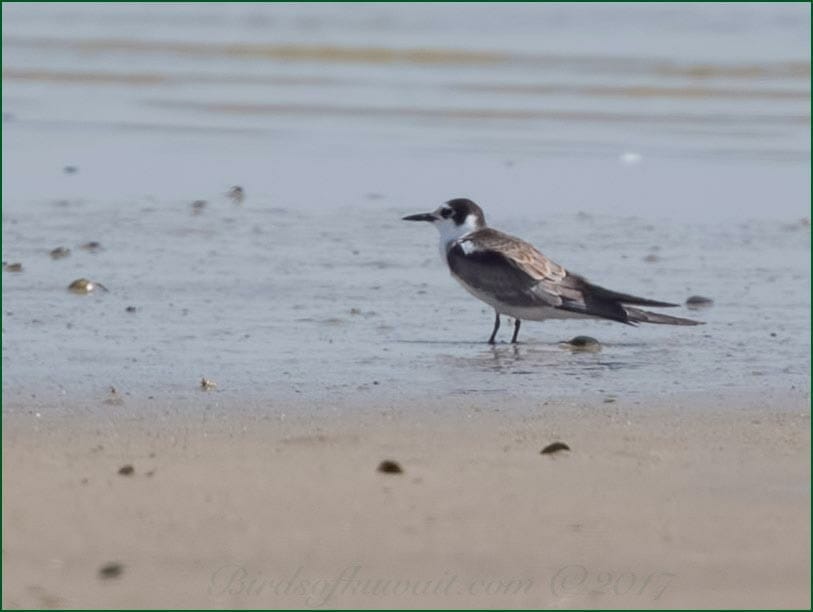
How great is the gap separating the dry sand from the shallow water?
58cm

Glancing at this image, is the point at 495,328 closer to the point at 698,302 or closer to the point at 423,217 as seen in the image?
the point at 698,302

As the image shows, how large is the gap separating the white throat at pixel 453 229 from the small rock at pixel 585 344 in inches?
47.2

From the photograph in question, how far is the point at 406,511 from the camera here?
15.4 ft

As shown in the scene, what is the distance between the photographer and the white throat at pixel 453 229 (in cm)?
856

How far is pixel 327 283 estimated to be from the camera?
26.7 feet

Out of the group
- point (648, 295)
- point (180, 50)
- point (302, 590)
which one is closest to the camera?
point (302, 590)

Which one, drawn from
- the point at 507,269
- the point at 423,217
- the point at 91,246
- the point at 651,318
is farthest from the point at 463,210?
the point at 91,246

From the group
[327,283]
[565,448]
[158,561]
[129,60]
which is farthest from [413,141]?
[158,561]

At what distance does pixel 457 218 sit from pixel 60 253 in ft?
5.60

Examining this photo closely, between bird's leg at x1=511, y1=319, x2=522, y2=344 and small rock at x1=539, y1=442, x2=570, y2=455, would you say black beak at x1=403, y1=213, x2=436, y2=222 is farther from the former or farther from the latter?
small rock at x1=539, y1=442, x2=570, y2=455

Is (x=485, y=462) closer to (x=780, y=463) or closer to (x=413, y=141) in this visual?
(x=780, y=463)

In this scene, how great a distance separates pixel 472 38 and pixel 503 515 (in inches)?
588

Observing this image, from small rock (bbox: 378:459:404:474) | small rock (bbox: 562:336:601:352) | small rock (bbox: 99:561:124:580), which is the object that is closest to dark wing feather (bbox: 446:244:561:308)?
small rock (bbox: 562:336:601:352)

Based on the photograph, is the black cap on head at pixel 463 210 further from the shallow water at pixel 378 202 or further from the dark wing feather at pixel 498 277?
the dark wing feather at pixel 498 277
